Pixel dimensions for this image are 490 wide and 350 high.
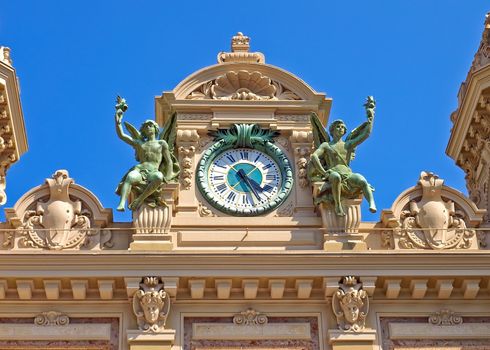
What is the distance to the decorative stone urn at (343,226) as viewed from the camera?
806 inches

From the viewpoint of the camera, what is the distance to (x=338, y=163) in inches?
852

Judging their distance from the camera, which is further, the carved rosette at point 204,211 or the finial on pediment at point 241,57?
the finial on pediment at point 241,57

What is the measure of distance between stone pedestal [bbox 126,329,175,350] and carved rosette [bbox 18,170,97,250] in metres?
2.18

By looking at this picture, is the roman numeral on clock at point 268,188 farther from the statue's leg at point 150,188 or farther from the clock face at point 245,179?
the statue's leg at point 150,188

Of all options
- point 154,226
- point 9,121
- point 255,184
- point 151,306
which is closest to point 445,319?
point 255,184

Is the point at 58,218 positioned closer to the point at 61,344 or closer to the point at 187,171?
the point at 61,344

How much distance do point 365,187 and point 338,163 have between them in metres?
0.86

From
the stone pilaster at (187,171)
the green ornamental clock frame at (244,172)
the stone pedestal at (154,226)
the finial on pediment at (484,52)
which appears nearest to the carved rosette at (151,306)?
the stone pedestal at (154,226)

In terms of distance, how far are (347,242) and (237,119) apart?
3715 millimetres

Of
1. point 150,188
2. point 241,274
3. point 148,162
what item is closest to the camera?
point 241,274

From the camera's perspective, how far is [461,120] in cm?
2384

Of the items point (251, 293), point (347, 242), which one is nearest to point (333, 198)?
point (347, 242)

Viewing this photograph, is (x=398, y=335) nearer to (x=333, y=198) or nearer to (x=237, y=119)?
(x=333, y=198)

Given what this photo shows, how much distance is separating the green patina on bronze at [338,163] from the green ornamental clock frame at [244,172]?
721mm
